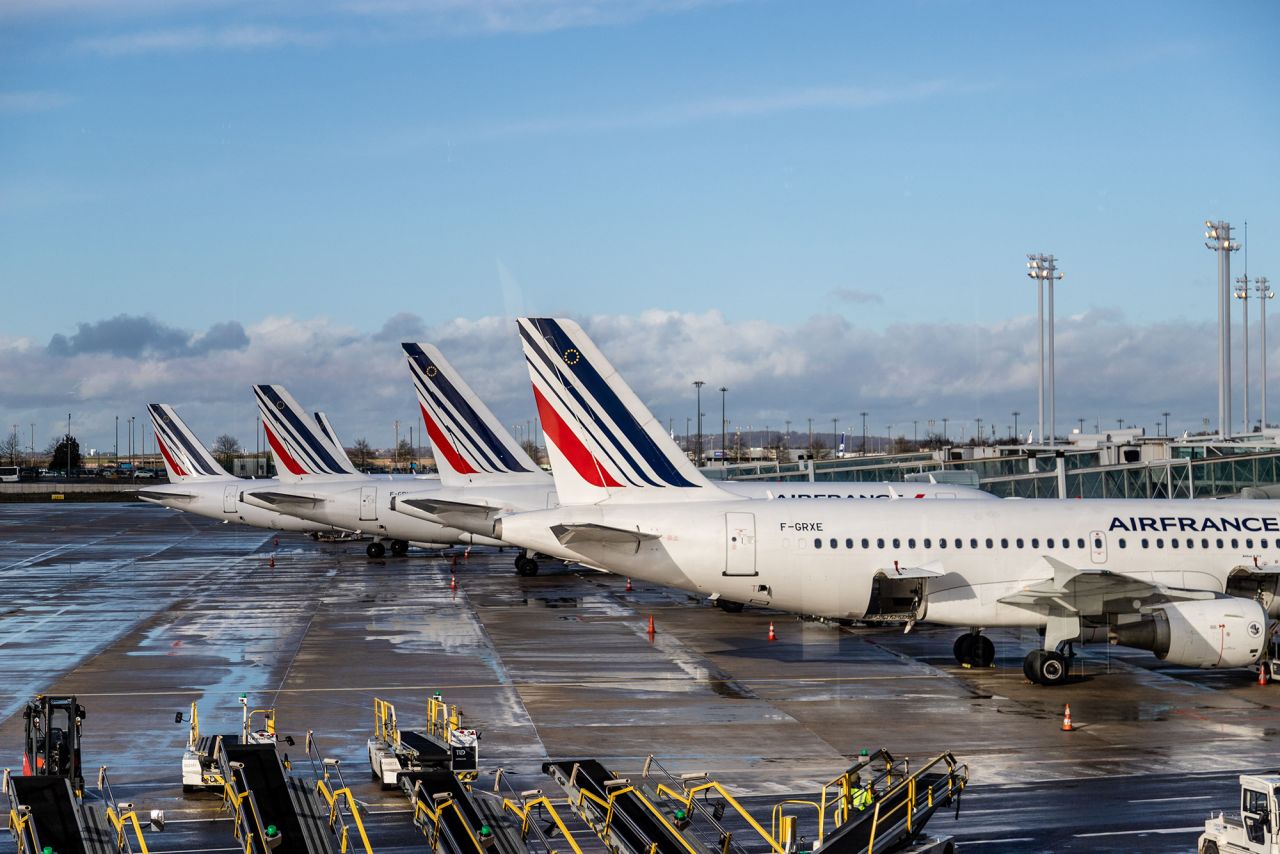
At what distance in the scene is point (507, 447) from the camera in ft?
180

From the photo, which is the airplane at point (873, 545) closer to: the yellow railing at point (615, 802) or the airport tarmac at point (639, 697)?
the airport tarmac at point (639, 697)

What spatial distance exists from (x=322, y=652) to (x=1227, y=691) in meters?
22.0

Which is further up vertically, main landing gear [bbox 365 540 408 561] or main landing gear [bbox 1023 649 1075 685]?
main landing gear [bbox 1023 649 1075 685]

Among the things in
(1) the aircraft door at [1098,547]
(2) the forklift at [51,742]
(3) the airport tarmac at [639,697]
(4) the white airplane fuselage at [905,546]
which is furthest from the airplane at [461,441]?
(2) the forklift at [51,742]

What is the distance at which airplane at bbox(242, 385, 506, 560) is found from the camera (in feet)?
203

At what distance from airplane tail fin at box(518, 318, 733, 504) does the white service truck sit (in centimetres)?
1665

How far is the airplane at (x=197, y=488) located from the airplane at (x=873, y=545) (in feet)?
118

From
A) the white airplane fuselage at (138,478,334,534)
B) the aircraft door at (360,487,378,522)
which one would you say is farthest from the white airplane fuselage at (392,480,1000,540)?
the white airplane fuselage at (138,478,334,534)

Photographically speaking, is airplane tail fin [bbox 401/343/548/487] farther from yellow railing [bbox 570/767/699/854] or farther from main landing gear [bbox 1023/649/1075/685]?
yellow railing [bbox 570/767/699/854]

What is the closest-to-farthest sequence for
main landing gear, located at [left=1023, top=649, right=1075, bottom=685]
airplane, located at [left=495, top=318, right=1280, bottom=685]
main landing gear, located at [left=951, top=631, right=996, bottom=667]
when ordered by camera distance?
main landing gear, located at [left=1023, top=649, right=1075, bottom=685], airplane, located at [left=495, top=318, right=1280, bottom=685], main landing gear, located at [left=951, top=631, right=996, bottom=667]

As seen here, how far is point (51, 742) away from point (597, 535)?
13.4 metres

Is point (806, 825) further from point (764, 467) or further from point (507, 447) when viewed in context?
point (764, 467)

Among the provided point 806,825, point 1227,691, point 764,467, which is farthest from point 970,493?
point 764,467

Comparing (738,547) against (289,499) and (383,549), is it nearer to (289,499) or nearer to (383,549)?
(289,499)
